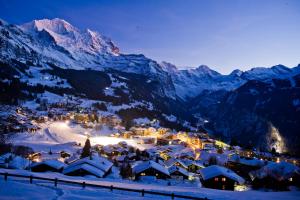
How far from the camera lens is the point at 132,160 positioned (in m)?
114

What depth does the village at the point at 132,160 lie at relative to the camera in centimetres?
6975

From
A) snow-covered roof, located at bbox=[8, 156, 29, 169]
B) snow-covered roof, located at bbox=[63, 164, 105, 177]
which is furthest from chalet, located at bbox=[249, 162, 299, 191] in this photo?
snow-covered roof, located at bbox=[8, 156, 29, 169]

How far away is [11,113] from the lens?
178625mm

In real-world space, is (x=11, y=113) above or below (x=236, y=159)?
above

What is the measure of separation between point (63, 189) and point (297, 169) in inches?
2499

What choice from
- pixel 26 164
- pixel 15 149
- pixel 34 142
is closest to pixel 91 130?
pixel 34 142

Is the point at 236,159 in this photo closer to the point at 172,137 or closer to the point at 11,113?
the point at 172,137

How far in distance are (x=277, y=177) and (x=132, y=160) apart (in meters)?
50.8

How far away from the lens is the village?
69.8 metres

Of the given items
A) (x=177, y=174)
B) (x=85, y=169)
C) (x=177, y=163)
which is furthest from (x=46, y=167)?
(x=177, y=163)

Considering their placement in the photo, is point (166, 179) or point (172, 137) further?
point (172, 137)

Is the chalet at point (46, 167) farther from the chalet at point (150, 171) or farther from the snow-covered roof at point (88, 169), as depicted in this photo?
the chalet at point (150, 171)

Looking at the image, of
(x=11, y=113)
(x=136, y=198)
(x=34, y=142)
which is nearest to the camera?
(x=136, y=198)

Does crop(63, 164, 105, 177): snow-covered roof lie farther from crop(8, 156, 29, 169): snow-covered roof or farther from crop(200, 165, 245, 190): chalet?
crop(200, 165, 245, 190): chalet
